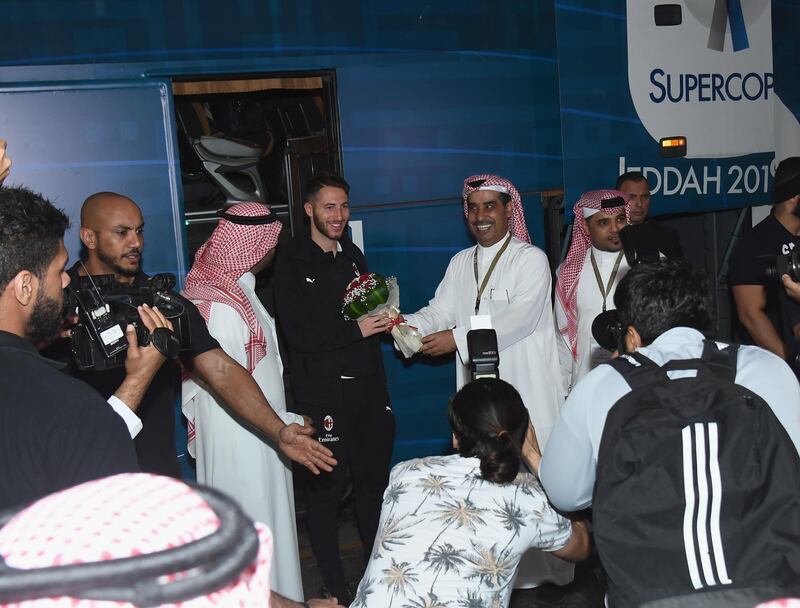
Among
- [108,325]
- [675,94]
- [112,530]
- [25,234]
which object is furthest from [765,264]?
[112,530]

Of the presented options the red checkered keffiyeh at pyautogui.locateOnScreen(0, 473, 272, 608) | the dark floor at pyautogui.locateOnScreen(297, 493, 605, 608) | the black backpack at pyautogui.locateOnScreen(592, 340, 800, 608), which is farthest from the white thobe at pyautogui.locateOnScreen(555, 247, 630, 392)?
the red checkered keffiyeh at pyautogui.locateOnScreen(0, 473, 272, 608)

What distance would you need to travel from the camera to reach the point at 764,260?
4195 millimetres

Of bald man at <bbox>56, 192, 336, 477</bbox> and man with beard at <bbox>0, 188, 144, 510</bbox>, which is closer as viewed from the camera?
man with beard at <bbox>0, 188, 144, 510</bbox>

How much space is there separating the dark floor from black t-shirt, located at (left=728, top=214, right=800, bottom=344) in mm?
1369

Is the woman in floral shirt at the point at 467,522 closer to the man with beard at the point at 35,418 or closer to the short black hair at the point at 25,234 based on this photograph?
the man with beard at the point at 35,418

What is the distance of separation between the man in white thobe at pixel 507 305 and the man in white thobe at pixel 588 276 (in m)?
0.11

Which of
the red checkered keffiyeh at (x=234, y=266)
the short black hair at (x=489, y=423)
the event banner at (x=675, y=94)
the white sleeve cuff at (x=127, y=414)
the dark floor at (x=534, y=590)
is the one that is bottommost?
the dark floor at (x=534, y=590)

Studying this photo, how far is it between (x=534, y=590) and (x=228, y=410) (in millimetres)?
1612

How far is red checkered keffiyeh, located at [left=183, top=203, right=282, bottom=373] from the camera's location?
3652 mm

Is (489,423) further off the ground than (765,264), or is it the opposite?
(765,264)

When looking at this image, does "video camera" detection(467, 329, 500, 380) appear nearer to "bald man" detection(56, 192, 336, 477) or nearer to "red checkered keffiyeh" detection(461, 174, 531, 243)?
"bald man" detection(56, 192, 336, 477)

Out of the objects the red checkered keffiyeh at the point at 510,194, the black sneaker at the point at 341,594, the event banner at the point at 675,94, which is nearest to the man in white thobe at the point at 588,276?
the red checkered keffiyeh at the point at 510,194

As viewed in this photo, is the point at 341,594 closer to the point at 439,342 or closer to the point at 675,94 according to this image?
the point at 439,342

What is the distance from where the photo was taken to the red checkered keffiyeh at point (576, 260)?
454 centimetres
